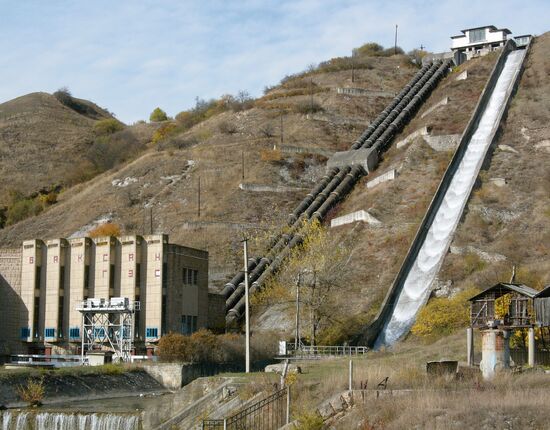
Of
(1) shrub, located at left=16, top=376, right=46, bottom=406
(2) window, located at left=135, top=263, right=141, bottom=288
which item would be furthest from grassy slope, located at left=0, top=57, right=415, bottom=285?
(1) shrub, located at left=16, top=376, right=46, bottom=406

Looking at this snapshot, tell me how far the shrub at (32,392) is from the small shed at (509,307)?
19971 mm

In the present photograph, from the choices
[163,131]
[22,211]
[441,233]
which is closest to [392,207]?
[441,233]

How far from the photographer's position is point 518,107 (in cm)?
9969

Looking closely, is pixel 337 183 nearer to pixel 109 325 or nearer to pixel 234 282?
pixel 234 282

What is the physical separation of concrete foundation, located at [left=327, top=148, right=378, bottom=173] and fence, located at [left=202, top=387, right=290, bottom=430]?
70290 mm

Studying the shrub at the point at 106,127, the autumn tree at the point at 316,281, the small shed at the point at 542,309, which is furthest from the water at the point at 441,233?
the shrub at the point at 106,127

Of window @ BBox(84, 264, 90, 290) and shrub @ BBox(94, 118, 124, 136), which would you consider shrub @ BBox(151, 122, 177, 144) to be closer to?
shrub @ BBox(94, 118, 124, 136)

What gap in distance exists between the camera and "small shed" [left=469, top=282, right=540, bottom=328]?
38.0 meters

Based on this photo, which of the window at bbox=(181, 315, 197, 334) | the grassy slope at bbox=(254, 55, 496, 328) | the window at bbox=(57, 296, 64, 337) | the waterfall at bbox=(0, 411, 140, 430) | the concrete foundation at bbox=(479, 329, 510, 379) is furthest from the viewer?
the grassy slope at bbox=(254, 55, 496, 328)

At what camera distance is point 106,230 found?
280 feet

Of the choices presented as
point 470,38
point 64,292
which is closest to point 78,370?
point 64,292

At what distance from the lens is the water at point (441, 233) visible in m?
61.7

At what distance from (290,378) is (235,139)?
275ft

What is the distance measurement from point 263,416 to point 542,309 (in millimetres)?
14851
